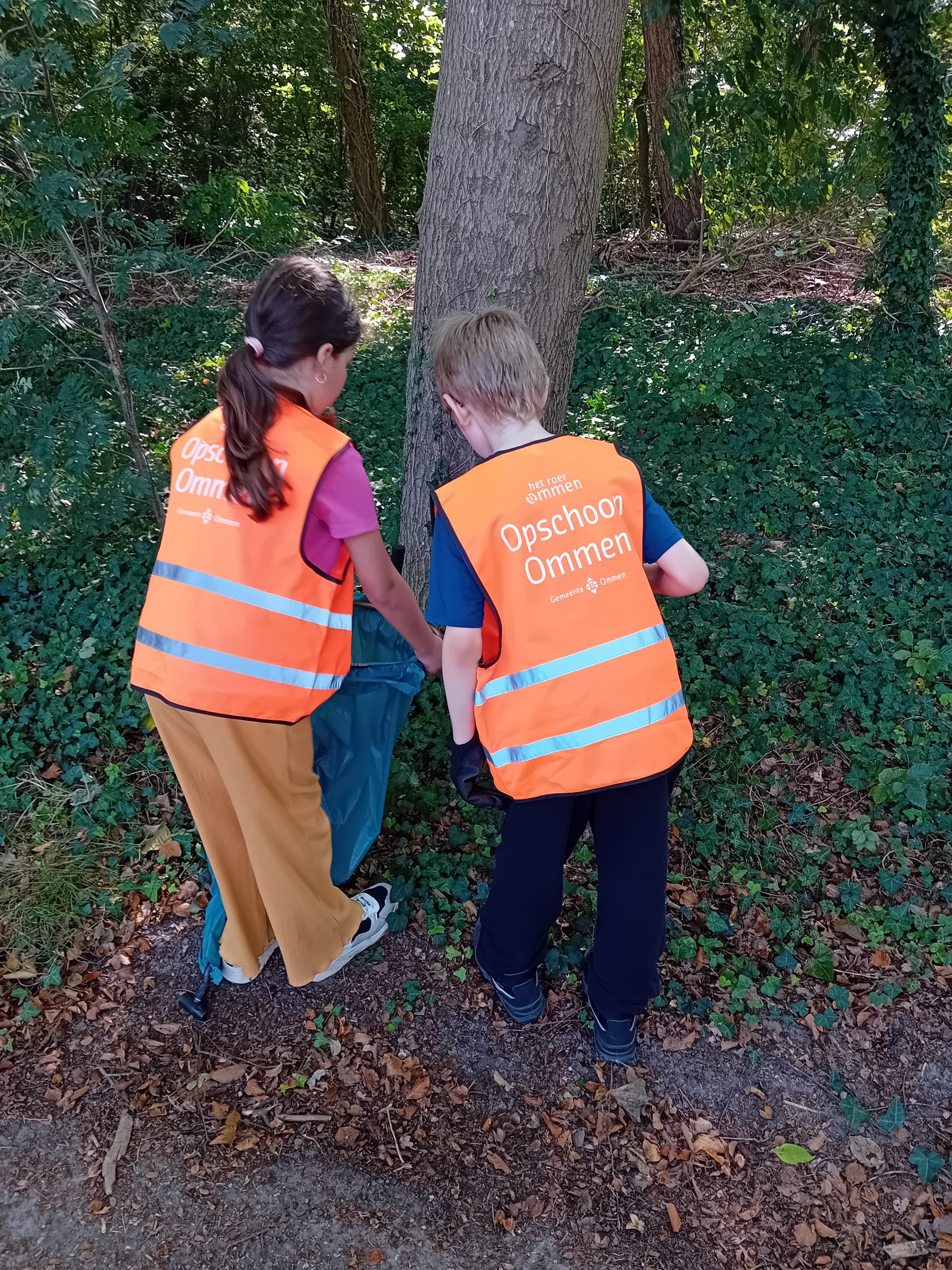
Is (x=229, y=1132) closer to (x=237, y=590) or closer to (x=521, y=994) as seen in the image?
(x=521, y=994)

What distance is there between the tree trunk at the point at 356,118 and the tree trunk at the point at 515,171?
9.91 m

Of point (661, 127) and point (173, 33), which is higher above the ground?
point (661, 127)

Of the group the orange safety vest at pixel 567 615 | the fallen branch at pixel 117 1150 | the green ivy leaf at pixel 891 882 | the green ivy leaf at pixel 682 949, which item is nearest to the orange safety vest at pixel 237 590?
the orange safety vest at pixel 567 615

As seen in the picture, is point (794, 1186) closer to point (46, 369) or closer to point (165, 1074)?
point (165, 1074)

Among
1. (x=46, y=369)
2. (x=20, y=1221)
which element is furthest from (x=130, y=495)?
(x=20, y=1221)

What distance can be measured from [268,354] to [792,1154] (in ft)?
8.91

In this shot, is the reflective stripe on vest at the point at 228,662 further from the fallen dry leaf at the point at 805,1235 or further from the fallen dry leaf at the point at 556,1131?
the fallen dry leaf at the point at 805,1235

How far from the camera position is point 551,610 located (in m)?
1.88

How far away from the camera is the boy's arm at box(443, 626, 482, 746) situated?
77.3 inches

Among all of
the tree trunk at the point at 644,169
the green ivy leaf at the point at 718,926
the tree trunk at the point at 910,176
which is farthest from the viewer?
the tree trunk at the point at 644,169

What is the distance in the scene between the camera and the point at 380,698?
2.68m

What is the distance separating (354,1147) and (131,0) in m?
8.62

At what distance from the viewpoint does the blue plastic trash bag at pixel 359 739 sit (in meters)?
2.64

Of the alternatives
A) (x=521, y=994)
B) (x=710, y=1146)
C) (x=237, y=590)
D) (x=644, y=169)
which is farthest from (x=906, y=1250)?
(x=644, y=169)
